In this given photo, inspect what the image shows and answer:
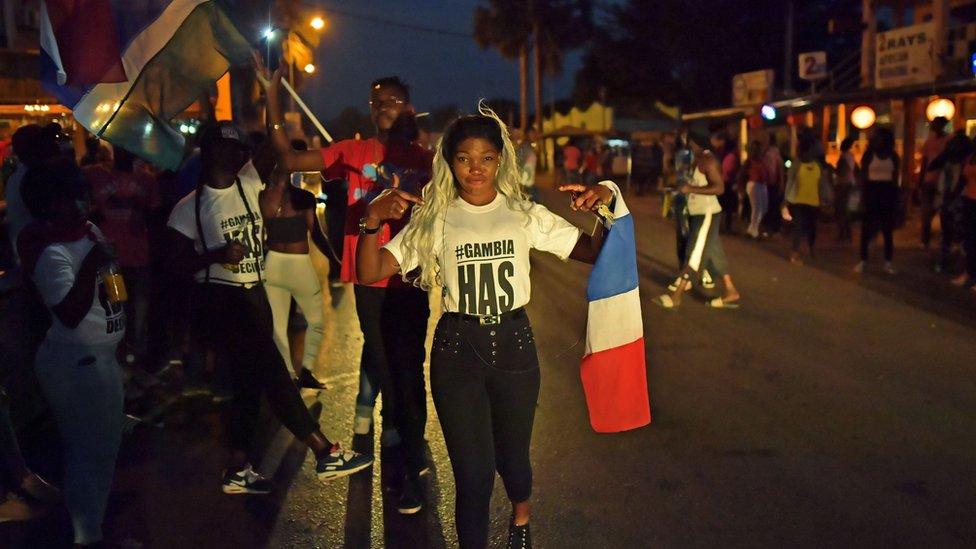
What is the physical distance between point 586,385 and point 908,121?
56.6 ft

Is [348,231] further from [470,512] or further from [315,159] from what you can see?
[470,512]

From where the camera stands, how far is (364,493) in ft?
16.7

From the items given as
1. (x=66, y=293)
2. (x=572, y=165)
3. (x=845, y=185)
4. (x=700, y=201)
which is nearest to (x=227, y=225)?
(x=66, y=293)

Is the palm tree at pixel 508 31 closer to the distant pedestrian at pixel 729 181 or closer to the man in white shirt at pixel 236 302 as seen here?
the distant pedestrian at pixel 729 181

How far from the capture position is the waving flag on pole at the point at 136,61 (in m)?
4.79

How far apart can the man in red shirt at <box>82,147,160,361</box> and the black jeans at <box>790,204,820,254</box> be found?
30.3 feet

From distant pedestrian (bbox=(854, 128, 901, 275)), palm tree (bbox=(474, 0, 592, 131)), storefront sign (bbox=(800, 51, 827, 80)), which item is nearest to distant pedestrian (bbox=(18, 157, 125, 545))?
distant pedestrian (bbox=(854, 128, 901, 275))

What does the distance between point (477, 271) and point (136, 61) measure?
→ 2499 mm

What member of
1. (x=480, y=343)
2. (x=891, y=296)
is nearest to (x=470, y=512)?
(x=480, y=343)

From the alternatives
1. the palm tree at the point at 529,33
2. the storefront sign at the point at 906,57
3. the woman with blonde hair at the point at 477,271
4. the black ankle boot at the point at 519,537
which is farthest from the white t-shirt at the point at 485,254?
the palm tree at the point at 529,33

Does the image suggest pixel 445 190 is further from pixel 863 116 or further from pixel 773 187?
pixel 863 116

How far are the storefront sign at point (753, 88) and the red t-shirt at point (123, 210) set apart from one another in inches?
876

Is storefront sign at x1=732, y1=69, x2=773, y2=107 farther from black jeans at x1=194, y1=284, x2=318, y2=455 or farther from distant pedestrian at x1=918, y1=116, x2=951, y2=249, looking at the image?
black jeans at x1=194, y1=284, x2=318, y2=455

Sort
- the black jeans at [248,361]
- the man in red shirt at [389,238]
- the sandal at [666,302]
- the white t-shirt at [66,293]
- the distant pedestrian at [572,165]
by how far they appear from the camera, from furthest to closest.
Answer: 1. the distant pedestrian at [572,165]
2. the sandal at [666,302]
3. the black jeans at [248,361]
4. the man in red shirt at [389,238]
5. the white t-shirt at [66,293]
